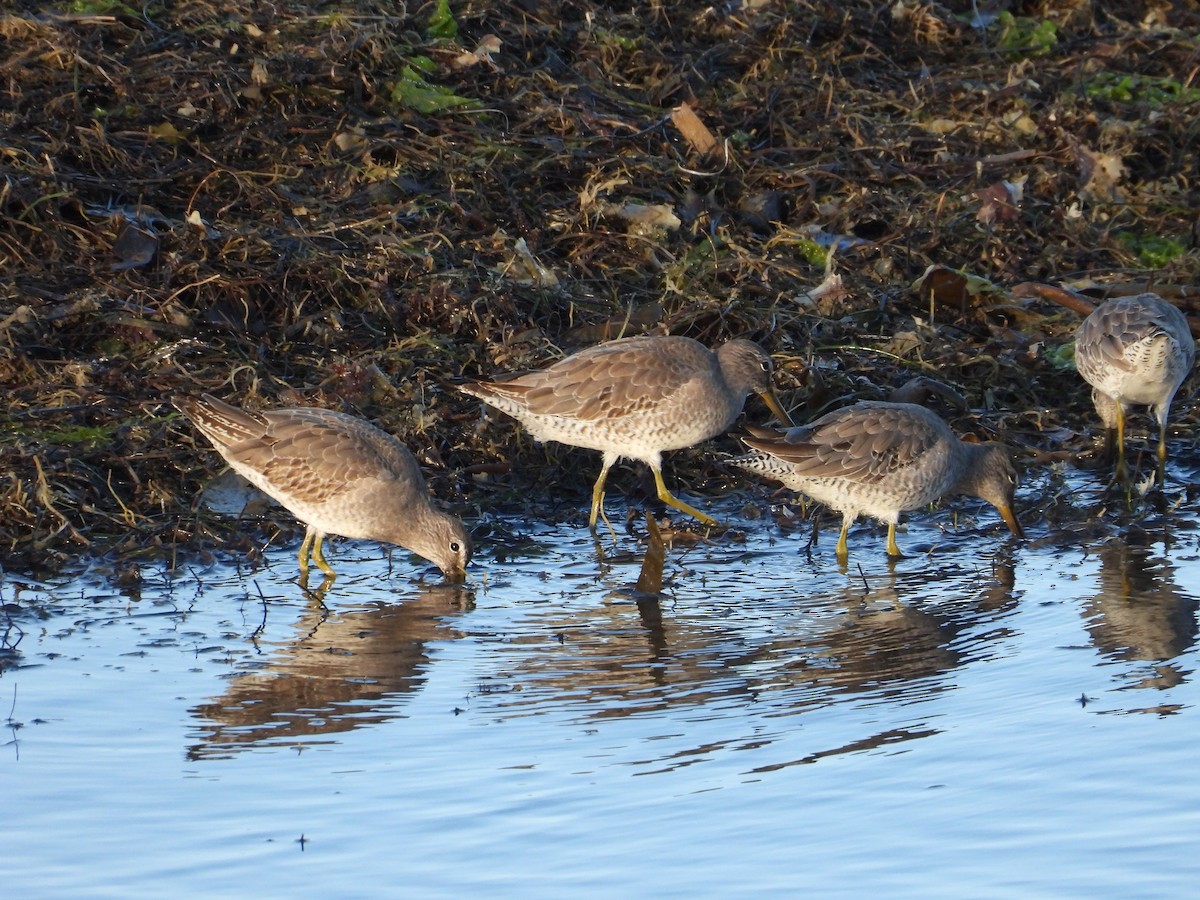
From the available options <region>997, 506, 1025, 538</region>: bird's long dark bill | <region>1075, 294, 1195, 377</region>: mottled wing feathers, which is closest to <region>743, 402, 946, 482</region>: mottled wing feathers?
<region>997, 506, 1025, 538</region>: bird's long dark bill

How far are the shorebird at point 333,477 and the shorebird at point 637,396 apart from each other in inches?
33.4

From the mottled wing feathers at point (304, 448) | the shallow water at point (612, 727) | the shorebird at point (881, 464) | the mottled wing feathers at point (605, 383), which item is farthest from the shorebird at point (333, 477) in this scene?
the shorebird at point (881, 464)

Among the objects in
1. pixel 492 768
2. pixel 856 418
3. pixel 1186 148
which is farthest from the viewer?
pixel 1186 148

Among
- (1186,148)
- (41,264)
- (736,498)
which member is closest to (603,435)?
(736,498)

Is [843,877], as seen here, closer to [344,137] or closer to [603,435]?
[603,435]

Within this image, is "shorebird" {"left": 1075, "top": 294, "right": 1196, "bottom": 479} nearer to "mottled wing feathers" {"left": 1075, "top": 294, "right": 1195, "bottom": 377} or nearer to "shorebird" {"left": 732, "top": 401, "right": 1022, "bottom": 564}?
"mottled wing feathers" {"left": 1075, "top": 294, "right": 1195, "bottom": 377}

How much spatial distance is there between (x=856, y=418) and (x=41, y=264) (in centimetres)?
406

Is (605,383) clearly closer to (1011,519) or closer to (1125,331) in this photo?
(1011,519)

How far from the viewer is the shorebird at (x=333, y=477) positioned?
756 centimetres

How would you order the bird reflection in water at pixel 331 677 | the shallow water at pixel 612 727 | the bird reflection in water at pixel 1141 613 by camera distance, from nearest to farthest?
the shallow water at pixel 612 727 → the bird reflection in water at pixel 331 677 → the bird reflection in water at pixel 1141 613

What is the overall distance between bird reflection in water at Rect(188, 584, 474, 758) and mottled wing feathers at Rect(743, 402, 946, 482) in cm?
178

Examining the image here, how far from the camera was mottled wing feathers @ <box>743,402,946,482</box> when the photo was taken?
8086mm

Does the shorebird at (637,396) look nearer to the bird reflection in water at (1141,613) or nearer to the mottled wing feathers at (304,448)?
the mottled wing feathers at (304,448)

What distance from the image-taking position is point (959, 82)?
1145 centimetres
